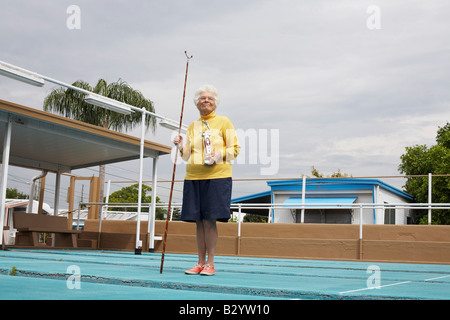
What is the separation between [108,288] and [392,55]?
13198 millimetres

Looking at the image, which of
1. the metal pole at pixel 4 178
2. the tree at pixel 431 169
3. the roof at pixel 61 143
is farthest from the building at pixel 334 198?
the metal pole at pixel 4 178

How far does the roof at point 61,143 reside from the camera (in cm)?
973

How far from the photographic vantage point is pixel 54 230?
471 inches

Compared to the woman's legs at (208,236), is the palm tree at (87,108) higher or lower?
higher

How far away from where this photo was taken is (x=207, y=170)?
4449 millimetres

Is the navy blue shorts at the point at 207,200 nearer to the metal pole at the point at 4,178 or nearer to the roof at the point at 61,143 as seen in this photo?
the metal pole at the point at 4,178

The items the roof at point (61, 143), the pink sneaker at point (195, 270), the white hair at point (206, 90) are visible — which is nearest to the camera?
the pink sneaker at point (195, 270)

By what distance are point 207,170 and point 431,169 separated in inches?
938

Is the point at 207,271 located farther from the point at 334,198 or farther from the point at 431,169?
the point at 431,169

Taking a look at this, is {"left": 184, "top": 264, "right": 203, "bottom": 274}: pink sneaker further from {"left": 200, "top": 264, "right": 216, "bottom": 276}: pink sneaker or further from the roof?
the roof

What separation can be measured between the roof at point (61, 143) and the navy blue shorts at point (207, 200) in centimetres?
587

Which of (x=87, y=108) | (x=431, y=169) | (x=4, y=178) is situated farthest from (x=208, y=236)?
(x=87, y=108)

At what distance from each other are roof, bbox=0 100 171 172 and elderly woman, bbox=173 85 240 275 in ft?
18.8
